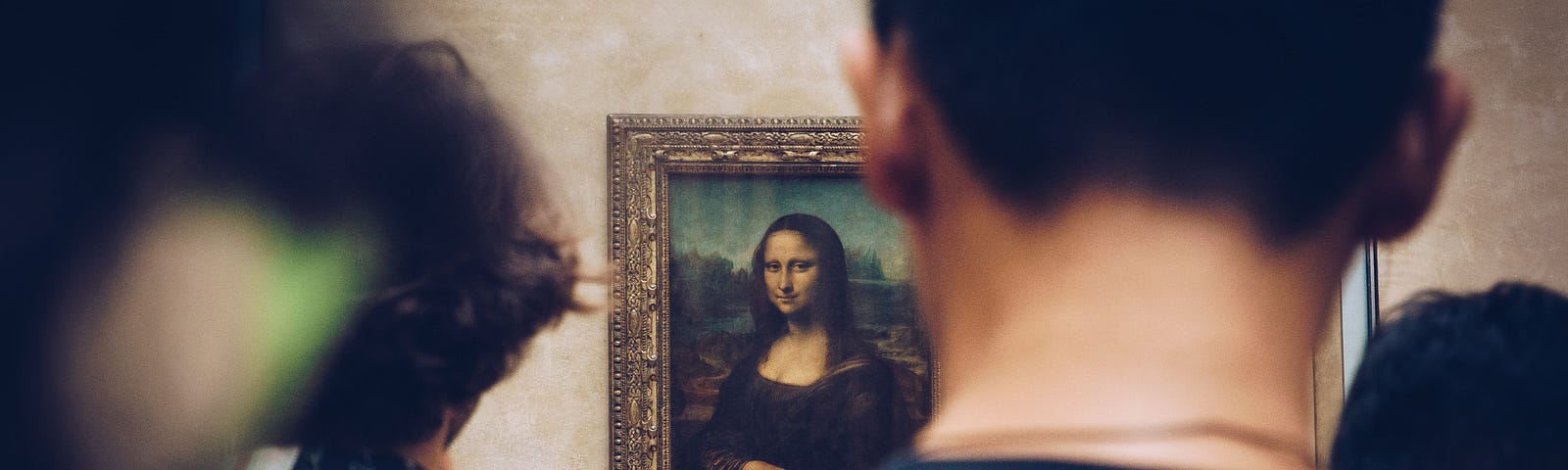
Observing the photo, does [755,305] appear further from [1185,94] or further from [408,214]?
[1185,94]

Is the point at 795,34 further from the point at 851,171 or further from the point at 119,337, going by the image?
the point at 119,337

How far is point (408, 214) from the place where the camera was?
45.9 inches

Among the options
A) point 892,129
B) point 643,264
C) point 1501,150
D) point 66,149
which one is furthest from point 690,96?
point 892,129

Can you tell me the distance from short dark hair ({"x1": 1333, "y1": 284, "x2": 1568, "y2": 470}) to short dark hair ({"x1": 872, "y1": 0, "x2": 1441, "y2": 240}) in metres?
0.37

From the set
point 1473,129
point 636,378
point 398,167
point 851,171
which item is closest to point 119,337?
point 398,167

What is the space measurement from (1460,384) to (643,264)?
11.6ft

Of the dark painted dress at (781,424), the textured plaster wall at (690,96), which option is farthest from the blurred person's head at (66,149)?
the dark painted dress at (781,424)

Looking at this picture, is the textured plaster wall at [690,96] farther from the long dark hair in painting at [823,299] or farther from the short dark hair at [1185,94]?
the short dark hair at [1185,94]

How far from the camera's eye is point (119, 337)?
119 cm

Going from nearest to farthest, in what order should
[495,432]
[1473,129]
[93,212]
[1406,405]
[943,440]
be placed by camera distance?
1. [943,440]
2. [1406,405]
3. [93,212]
4. [495,432]
5. [1473,129]

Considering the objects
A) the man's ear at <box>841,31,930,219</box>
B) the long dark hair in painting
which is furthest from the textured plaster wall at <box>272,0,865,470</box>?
the man's ear at <box>841,31,930,219</box>

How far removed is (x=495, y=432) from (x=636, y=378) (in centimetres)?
53

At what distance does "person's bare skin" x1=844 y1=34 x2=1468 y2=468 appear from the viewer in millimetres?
403

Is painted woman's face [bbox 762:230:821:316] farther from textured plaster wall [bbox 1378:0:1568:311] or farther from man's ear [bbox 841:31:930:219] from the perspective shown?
man's ear [bbox 841:31:930:219]
